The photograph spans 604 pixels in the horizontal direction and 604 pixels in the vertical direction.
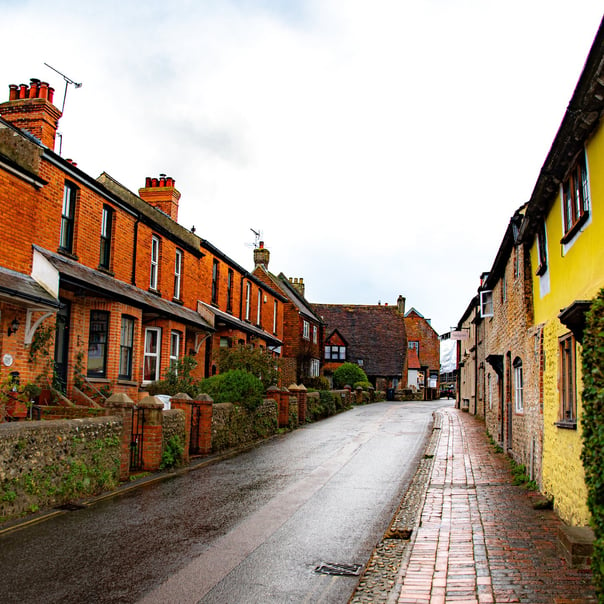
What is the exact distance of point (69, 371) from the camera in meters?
16.6

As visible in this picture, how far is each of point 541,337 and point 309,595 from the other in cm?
695

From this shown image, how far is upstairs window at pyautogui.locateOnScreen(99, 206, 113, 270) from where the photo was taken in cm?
1881

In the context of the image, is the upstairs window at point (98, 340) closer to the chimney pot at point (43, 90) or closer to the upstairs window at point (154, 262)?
the upstairs window at point (154, 262)

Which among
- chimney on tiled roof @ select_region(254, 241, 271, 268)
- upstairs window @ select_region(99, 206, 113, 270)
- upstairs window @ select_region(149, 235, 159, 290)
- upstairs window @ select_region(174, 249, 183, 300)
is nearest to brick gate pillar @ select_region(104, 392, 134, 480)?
upstairs window @ select_region(99, 206, 113, 270)

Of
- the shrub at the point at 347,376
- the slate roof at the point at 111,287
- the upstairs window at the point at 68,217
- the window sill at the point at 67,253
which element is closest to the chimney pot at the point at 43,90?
the upstairs window at the point at 68,217

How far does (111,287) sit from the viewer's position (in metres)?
17.5

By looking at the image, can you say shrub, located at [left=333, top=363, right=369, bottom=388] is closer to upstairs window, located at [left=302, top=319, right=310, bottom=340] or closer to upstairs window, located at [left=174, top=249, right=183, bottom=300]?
upstairs window, located at [left=302, top=319, right=310, bottom=340]

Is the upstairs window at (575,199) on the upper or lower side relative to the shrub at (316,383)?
upper

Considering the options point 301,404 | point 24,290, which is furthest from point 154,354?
point 24,290

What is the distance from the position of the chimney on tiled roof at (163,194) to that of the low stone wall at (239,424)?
392 inches

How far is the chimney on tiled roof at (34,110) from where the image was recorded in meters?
17.2

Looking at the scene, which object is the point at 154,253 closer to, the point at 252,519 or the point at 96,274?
the point at 96,274

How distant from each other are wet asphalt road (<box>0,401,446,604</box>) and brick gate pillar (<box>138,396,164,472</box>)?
863mm

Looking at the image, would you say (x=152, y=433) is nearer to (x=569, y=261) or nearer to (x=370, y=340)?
(x=569, y=261)
